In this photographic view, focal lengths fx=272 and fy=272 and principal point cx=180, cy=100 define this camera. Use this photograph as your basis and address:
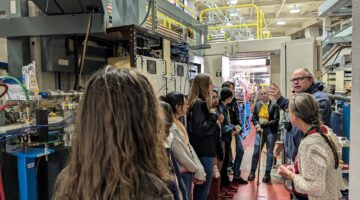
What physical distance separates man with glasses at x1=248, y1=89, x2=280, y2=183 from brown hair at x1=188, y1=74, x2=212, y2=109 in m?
1.83

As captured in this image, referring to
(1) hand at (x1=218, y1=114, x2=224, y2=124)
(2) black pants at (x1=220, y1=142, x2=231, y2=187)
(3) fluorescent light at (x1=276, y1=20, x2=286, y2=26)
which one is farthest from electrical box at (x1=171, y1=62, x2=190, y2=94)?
(3) fluorescent light at (x1=276, y1=20, x2=286, y2=26)

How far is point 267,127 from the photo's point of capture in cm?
431

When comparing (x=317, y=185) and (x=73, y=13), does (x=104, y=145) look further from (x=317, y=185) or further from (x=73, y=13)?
(x=73, y=13)

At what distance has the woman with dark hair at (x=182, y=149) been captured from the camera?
7.14 feet

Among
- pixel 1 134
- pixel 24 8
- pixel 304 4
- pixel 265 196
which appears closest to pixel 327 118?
pixel 265 196

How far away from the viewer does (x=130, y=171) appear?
2.54 ft

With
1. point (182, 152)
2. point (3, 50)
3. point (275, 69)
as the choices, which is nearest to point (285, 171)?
point (182, 152)

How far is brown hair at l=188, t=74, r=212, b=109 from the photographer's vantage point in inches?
110

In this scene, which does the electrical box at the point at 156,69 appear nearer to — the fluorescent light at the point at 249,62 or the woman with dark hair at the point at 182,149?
the woman with dark hair at the point at 182,149

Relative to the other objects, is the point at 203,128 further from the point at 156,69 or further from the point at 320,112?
the point at 320,112

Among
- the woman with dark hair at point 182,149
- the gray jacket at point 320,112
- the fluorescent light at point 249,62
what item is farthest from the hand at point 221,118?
the fluorescent light at point 249,62

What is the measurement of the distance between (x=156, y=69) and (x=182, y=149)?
3.67ft

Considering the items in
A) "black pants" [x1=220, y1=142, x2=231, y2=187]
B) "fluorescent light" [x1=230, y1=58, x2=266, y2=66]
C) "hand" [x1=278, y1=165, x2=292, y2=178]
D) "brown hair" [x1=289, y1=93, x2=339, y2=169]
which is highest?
"fluorescent light" [x1=230, y1=58, x2=266, y2=66]

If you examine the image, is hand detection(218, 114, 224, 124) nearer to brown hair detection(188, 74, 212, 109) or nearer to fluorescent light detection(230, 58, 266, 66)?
brown hair detection(188, 74, 212, 109)
